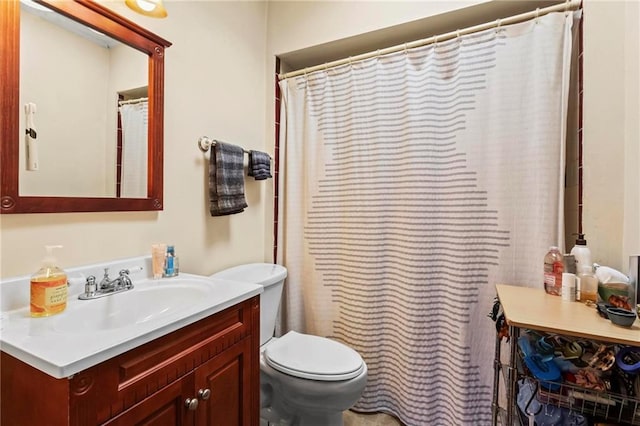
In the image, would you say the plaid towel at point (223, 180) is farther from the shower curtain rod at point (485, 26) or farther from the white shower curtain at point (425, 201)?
the shower curtain rod at point (485, 26)

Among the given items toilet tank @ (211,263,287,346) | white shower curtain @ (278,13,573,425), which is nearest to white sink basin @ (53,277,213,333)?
toilet tank @ (211,263,287,346)

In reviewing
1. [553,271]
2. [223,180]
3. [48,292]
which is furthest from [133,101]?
[553,271]

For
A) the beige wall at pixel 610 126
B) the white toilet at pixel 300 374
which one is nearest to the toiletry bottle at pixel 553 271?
the beige wall at pixel 610 126

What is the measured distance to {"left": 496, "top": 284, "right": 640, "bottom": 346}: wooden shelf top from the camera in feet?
2.56

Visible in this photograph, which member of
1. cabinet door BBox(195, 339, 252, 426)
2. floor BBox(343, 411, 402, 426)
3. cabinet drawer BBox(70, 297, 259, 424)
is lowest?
floor BBox(343, 411, 402, 426)

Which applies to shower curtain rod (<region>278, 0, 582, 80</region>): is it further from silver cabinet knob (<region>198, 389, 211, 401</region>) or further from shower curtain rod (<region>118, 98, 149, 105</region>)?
silver cabinet knob (<region>198, 389, 211, 401</region>)

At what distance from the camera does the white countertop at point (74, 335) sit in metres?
0.58

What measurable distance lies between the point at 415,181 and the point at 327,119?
67cm

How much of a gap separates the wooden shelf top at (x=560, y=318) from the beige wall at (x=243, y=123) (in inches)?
12.7

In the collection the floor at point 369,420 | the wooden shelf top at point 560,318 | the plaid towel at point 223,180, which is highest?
the plaid towel at point 223,180

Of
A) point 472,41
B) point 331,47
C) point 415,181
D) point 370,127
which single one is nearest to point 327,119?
point 370,127

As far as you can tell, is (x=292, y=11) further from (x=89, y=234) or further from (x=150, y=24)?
(x=89, y=234)

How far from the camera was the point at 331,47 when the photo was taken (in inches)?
70.7

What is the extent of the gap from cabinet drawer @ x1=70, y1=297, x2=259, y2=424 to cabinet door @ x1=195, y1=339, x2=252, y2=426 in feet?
0.10
